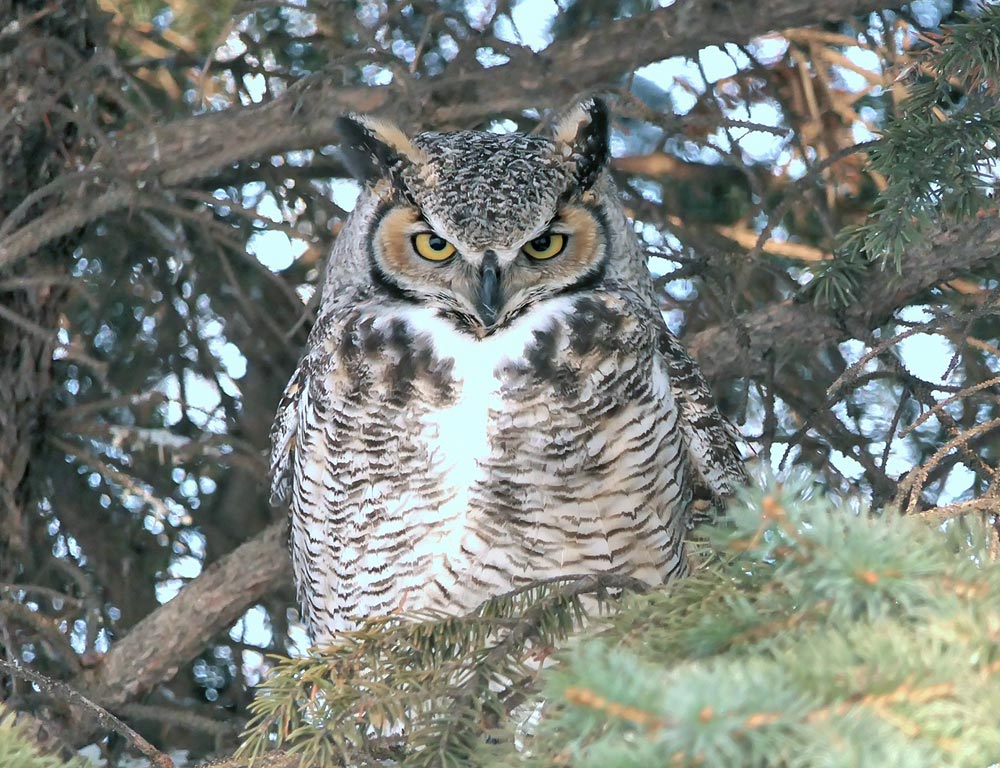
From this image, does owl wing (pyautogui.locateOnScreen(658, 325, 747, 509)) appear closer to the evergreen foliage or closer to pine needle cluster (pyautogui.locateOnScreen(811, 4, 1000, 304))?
pine needle cluster (pyautogui.locateOnScreen(811, 4, 1000, 304))

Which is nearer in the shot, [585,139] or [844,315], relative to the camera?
[585,139]

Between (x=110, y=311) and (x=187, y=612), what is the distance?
32.9 inches

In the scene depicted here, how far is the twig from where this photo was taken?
1.13m

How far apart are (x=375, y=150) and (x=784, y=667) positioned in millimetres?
1209

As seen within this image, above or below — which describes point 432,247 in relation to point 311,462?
above

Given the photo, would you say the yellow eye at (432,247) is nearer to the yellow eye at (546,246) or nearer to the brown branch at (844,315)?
the yellow eye at (546,246)

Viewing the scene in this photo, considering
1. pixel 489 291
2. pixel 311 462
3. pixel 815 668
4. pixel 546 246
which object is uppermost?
pixel 546 246

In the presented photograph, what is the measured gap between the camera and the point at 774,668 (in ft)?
2.19

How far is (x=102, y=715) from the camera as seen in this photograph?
3.97ft

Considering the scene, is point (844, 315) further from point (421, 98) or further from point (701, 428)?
point (421, 98)

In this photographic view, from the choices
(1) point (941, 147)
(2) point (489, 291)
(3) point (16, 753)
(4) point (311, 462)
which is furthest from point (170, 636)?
(1) point (941, 147)

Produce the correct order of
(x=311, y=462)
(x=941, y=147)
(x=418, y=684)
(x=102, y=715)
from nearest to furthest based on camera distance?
1. (x=418, y=684)
2. (x=102, y=715)
3. (x=941, y=147)
4. (x=311, y=462)

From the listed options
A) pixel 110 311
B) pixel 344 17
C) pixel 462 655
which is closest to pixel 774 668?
pixel 462 655

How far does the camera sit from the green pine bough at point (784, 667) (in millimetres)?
614
